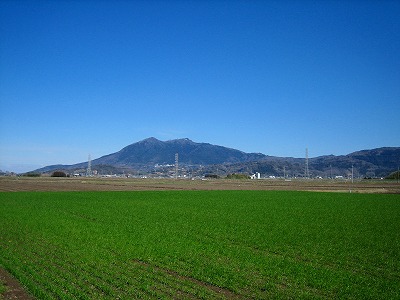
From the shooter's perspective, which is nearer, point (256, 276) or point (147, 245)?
point (256, 276)

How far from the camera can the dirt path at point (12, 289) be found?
40.2 feet

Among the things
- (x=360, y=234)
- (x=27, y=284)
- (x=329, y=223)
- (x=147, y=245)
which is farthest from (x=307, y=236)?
(x=27, y=284)

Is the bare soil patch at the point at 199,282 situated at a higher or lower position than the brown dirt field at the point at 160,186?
lower

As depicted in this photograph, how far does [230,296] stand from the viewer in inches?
487

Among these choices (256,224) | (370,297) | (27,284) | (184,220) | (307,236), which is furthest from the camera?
(184,220)

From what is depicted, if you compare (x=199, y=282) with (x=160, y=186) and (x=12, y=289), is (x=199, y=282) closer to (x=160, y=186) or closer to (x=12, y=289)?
(x=12, y=289)

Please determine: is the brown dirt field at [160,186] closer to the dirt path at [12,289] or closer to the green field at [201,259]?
the green field at [201,259]

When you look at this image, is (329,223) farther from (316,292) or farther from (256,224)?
(316,292)

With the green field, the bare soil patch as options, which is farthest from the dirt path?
the bare soil patch

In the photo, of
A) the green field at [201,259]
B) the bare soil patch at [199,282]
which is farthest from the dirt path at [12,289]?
the bare soil patch at [199,282]

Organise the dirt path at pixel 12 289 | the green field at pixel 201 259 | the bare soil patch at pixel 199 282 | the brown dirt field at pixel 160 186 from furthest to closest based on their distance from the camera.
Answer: the brown dirt field at pixel 160 186 → the green field at pixel 201 259 → the bare soil patch at pixel 199 282 → the dirt path at pixel 12 289

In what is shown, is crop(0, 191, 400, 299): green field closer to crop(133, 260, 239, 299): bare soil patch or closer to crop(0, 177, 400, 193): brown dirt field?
crop(133, 260, 239, 299): bare soil patch

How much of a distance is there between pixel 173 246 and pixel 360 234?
12729mm

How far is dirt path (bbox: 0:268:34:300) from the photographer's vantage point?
12.3 m
